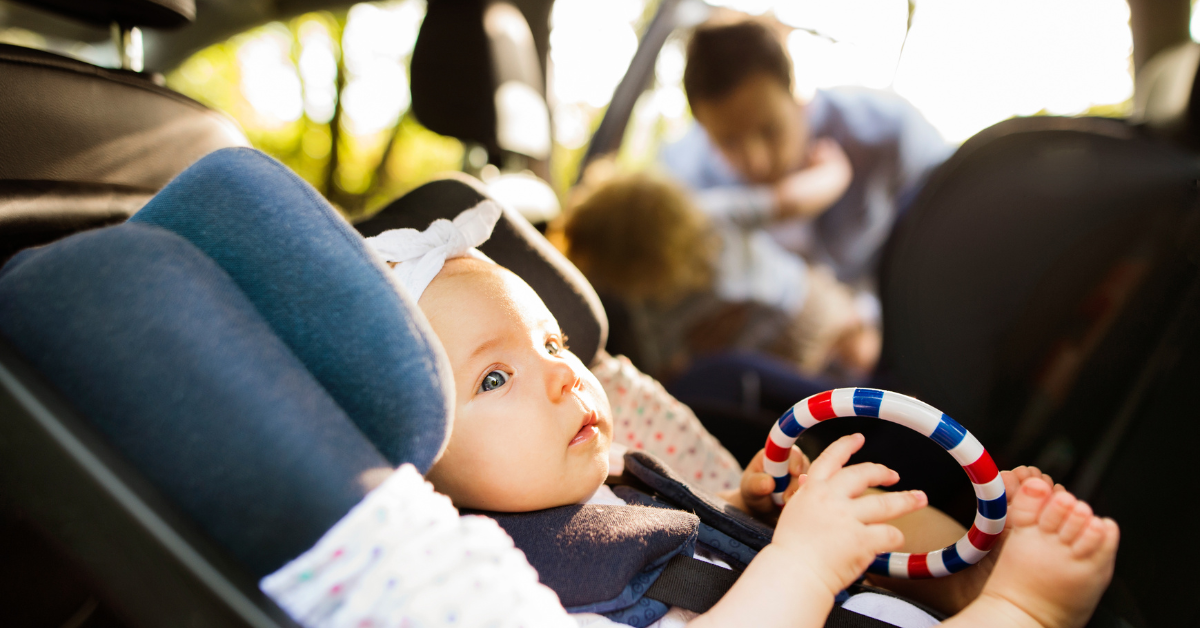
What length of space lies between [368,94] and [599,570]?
221 inches

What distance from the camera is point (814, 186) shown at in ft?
8.86

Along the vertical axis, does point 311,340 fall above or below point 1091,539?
above

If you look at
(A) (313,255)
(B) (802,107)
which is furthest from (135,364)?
(B) (802,107)

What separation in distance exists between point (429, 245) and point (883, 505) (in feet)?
2.09

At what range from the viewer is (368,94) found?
5594mm

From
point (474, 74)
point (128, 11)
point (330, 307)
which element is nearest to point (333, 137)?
point (474, 74)

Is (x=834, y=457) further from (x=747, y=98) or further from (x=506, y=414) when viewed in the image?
(x=747, y=98)

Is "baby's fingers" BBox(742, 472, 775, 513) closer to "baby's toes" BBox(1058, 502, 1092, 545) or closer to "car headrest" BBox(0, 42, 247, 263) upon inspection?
"baby's toes" BBox(1058, 502, 1092, 545)

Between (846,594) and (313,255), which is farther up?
(313,255)

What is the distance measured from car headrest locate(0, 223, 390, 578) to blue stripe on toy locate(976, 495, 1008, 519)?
64 cm

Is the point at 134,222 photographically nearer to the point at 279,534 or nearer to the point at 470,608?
the point at 279,534

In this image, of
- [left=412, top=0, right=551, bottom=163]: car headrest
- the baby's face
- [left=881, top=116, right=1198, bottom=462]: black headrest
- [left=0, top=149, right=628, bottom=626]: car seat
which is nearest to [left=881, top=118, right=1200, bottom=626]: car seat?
[left=881, top=116, right=1198, bottom=462]: black headrest

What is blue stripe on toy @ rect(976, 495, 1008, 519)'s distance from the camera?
74 centimetres

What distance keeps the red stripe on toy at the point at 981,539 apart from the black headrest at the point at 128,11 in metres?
1.31
